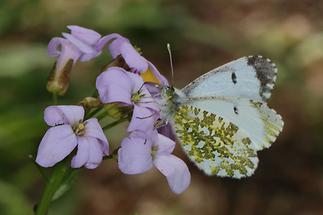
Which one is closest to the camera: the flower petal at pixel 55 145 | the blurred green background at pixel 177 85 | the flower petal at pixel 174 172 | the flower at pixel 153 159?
the flower petal at pixel 55 145

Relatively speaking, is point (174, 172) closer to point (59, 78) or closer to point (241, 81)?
point (241, 81)

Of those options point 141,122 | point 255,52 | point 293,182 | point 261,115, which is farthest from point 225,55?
point 141,122

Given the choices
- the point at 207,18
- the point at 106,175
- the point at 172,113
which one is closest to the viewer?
the point at 172,113

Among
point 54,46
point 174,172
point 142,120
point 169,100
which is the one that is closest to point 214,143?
point 169,100

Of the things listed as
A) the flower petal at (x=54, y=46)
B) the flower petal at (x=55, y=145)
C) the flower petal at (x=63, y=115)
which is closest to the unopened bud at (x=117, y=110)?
the flower petal at (x=63, y=115)

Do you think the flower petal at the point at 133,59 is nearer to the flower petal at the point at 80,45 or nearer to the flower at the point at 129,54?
the flower at the point at 129,54

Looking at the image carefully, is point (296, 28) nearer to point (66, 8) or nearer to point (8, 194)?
point (66, 8)

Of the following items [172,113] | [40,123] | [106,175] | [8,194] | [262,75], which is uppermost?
[262,75]

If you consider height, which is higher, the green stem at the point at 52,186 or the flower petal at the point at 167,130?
the flower petal at the point at 167,130
